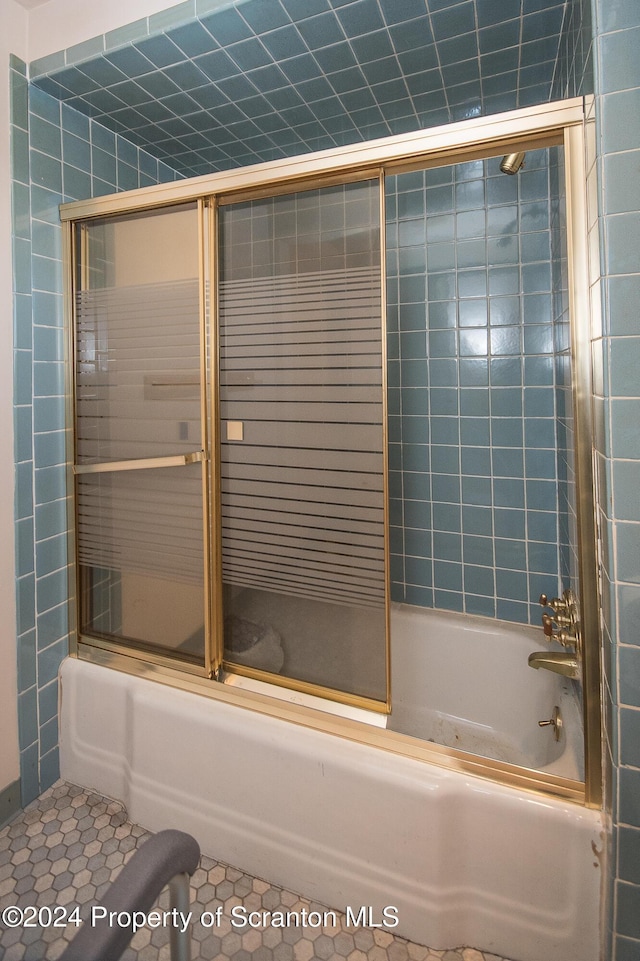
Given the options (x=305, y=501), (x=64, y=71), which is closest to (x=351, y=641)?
(x=305, y=501)

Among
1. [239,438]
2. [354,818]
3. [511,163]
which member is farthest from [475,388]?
[354,818]

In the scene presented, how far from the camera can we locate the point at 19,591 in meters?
1.52

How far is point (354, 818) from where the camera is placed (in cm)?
118

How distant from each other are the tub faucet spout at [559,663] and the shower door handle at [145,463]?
1.01 metres

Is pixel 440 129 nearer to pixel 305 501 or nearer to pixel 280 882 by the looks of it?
pixel 305 501

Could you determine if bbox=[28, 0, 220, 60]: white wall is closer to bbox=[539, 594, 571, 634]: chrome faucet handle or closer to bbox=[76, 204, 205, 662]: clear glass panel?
bbox=[76, 204, 205, 662]: clear glass panel

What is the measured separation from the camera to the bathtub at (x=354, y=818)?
1.05 meters

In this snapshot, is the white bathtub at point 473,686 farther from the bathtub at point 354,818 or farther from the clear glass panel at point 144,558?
the clear glass panel at point 144,558

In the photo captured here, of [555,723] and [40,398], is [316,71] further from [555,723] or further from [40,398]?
[555,723]

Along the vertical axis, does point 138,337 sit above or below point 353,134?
below

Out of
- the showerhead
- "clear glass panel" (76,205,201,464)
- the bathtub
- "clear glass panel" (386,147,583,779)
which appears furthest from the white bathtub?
the showerhead

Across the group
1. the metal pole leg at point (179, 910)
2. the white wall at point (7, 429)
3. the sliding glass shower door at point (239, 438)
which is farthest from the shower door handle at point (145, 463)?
the metal pole leg at point (179, 910)

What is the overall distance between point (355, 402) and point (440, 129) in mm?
627

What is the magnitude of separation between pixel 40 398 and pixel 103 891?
136cm
